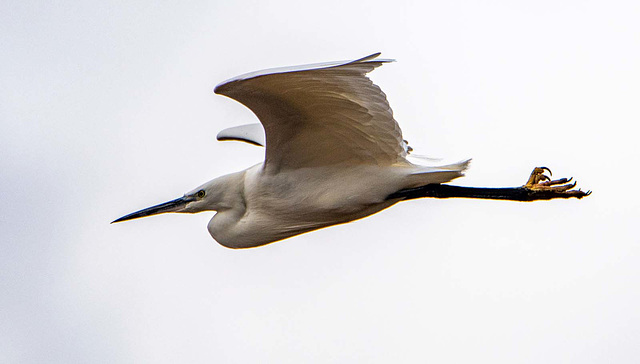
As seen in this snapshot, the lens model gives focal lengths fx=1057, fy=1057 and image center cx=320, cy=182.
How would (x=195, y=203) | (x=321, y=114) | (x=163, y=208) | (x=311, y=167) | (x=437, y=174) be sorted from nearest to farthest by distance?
(x=321, y=114) < (x=437, y=174) < (x=311, y=167) < (x=195, y=203) < (x=163, y=208)

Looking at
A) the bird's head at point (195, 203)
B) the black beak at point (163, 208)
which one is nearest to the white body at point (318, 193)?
the bird's head at point (195, 203)

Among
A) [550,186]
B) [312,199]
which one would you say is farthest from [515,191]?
[312,199]

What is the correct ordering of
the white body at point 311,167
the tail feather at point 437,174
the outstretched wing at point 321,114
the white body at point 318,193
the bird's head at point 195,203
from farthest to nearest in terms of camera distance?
the bird's head at point 195,203 → the white body at point 318,193 → the tail feather at point 437,174 → the white body at point 311,167 → the outstretched wing at point 321,114

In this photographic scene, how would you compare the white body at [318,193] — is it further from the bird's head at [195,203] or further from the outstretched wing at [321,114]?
the bird's head at [195,203]

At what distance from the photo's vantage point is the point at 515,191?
27.7 feet

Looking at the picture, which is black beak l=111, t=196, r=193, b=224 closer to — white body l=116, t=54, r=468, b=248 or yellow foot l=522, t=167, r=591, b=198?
white body l=116, t=54, r=468, b=248

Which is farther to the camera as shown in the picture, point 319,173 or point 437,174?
point 319,173

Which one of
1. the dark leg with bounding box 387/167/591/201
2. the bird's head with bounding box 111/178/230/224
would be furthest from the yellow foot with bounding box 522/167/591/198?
the bird's head with bounding box 111/178/230/224

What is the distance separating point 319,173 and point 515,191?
1.61m

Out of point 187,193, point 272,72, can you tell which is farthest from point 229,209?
point 272,72

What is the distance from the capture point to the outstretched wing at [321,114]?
6734 millimetres

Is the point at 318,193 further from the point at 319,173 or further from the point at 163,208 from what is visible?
the point at 163,208

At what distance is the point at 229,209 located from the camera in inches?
340

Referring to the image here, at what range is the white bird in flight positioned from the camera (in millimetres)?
7152
